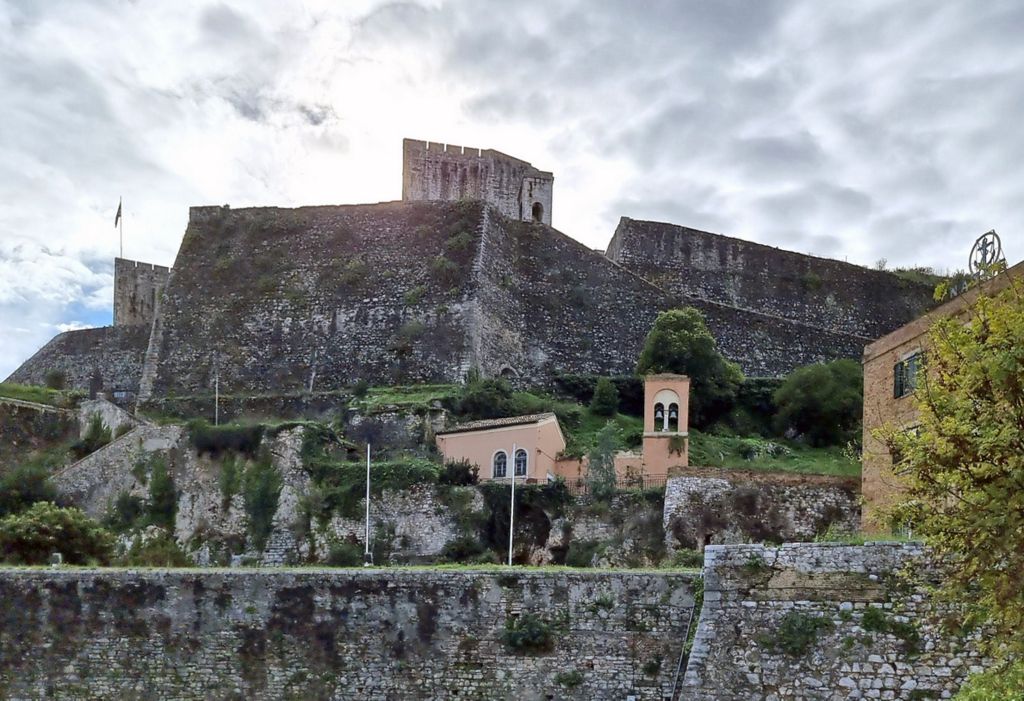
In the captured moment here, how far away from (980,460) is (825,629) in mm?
3522

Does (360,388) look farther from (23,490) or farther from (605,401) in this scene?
(23,490)

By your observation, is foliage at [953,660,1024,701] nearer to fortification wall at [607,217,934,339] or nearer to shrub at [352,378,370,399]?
shrub at [352,378,370,399]

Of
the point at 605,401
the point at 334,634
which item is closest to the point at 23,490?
the point at 605,401

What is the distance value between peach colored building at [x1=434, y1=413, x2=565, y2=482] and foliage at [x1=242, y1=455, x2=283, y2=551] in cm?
496

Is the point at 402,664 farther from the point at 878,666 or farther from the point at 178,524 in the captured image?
the point at 178,524

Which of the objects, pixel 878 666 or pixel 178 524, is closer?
pixel 878 666

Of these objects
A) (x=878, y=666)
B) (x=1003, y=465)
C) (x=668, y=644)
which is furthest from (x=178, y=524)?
(x=1003, y=465)

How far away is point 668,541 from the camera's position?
31.4 meters

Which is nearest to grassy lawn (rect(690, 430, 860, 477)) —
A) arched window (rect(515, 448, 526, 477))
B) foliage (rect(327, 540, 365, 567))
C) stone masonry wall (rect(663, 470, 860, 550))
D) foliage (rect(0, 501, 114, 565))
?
stone masonry wall (rect(663, 470, 860, 550))

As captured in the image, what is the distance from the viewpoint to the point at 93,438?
131 feet

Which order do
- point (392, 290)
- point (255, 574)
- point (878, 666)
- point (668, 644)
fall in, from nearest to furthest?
point (878, 666) → point (668, 644) → point (255, 574) → point (392, 290)

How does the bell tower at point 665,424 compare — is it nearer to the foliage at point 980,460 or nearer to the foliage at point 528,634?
the foliage at point 528,634

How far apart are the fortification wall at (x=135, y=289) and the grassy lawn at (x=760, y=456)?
34629mm

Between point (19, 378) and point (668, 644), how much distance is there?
49714mm
